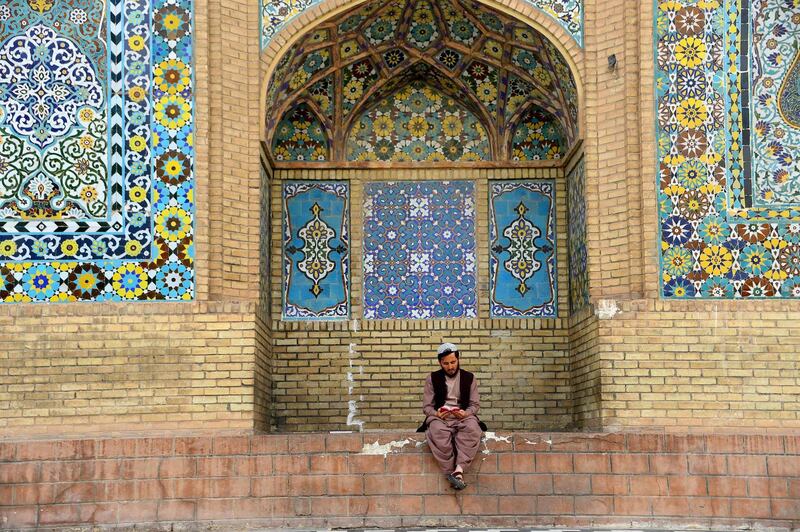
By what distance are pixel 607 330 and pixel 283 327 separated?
3060mm

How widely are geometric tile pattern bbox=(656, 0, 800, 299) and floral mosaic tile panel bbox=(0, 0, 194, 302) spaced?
3.64 meters

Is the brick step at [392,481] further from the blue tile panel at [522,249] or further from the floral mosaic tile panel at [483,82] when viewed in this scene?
the floral mosaic tile panel at [483,82]

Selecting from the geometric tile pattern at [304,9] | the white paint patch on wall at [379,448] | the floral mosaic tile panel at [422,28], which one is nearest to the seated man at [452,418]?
the white paint patch on wall at [379,448]

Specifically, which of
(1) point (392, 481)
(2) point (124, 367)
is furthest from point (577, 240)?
(2) point (124, 367)

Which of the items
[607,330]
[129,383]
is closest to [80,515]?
[129,383]

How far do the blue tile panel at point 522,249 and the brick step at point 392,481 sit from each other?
9.34ft

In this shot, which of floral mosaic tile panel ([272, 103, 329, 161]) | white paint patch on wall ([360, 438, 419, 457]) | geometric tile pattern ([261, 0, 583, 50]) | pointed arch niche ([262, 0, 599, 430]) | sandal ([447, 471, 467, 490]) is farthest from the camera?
Answer: floral mosaic tile panel ([272, 103, 329, 161])

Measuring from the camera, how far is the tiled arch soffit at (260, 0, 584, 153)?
10190 mm

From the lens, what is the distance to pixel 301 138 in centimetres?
1154

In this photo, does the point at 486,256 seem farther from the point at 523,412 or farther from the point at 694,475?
the point at 694,475

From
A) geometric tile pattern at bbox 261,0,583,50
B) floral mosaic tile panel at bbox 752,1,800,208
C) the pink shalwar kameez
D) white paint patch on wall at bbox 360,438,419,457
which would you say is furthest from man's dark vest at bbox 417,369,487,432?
geometric tile pattern at bbox 261,0,583,50

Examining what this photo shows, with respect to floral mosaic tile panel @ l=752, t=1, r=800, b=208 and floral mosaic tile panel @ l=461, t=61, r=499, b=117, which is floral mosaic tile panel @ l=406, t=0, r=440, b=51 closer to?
floral mosaic tile panel @ l=461, t=61, r=499, b=117

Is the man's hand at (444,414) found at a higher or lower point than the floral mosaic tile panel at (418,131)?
lower

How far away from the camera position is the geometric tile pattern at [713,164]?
31.8ft
